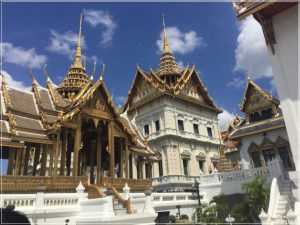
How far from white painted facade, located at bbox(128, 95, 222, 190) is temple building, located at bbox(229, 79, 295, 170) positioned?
7.34 meters

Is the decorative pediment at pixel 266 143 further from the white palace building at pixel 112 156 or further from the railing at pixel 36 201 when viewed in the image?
the railing at pixel 36 201

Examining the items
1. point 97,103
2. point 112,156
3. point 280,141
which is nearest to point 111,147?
point 112,156

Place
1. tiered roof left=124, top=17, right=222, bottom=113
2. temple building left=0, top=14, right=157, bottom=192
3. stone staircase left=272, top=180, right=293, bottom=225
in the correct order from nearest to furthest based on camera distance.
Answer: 1. stone staircase left=272, top=180, right=293, bottom=225
2. temple building left=0, top=14, right=157, bottom=192
3. tiered roof left=124, top=17, right=222, bottom=113

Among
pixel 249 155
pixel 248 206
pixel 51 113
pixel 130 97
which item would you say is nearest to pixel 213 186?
pixel 248 206

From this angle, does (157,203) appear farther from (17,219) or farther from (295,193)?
(17,219)

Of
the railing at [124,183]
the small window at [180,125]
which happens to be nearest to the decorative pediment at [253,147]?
the railing at [124,183]

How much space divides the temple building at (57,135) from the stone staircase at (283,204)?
6.57 m

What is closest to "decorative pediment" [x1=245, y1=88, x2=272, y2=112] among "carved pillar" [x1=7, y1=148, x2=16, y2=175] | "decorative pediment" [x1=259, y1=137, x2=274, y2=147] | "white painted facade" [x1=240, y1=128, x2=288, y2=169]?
"white painted facade" [x1=240, y1=128, x2=288, y2=169]

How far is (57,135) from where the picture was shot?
11.5m

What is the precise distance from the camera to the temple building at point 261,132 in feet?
62.7

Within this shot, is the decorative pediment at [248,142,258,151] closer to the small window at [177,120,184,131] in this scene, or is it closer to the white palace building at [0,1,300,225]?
the white palace building at [0,1,300,225]

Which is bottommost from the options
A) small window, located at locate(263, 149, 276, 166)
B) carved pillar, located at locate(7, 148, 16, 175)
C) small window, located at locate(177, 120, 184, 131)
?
carved pillar, located at locate(7, 148, 16, 175)

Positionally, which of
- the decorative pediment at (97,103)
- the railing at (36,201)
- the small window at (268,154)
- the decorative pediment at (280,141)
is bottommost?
the railing at (36,201)

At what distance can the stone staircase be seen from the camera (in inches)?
390
